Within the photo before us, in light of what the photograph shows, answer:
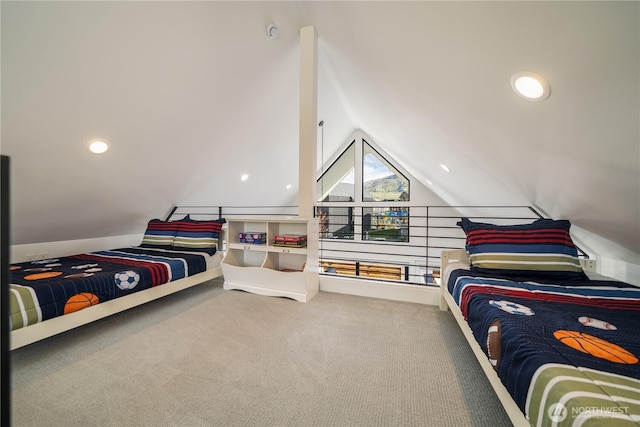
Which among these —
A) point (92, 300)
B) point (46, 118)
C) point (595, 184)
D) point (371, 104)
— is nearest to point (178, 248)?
point (92, 300)

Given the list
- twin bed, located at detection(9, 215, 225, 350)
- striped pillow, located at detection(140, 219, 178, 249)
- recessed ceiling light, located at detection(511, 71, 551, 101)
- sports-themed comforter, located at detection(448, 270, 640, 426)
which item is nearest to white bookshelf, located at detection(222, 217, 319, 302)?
twin bed, located at detection(9, 215, 225, 350)

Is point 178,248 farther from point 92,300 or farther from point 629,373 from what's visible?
point 629,373

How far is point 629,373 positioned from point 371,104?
3.24m

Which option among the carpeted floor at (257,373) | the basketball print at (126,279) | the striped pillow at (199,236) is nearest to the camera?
the carpeted floor at (257,373)

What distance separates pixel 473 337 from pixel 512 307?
0.87ft

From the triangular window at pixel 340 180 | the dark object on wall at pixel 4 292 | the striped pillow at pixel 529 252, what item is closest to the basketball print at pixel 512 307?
the striped pillow at pixel 529 252

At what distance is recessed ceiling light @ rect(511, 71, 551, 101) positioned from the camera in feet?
4.26

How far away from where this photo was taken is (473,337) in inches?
52.6

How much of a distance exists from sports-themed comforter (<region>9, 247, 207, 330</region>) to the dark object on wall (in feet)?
5.61

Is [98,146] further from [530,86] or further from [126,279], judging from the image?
[530,86]

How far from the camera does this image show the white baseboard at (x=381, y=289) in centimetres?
235

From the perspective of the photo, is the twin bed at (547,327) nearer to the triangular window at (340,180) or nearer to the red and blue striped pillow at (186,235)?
the red and blue striped pillow at (186,235)

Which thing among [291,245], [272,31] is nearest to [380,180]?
[291,245]

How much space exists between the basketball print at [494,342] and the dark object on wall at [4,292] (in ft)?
4.32
